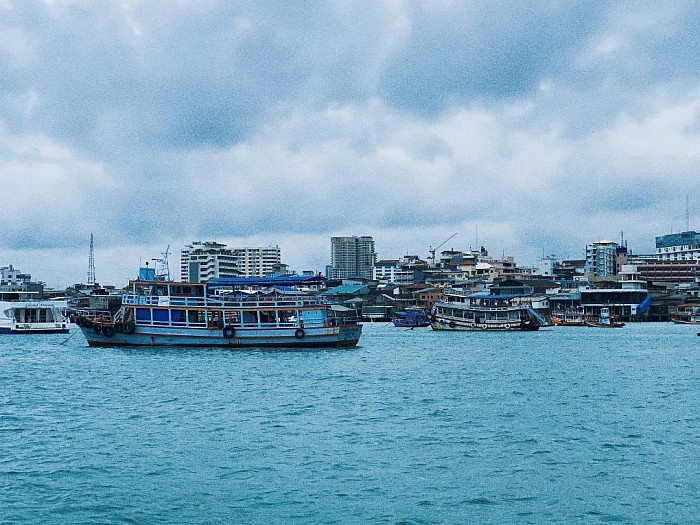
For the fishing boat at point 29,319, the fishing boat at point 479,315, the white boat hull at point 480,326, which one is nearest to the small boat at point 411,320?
the fishing boat at point 479,315

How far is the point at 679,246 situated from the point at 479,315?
109 meters

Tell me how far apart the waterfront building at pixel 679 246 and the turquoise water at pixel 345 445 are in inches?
5770

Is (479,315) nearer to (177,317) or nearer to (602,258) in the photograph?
(177,317)

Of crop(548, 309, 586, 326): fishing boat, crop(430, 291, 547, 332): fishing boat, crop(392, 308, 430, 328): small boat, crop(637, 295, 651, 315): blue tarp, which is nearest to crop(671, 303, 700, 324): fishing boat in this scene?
crop(637, 295, 651, 315): blue tarp

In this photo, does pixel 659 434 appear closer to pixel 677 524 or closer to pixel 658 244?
pixel 677 524

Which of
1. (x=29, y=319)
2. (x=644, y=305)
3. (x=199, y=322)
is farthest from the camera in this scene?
(x=644, y=305)

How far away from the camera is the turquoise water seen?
17.3 meters

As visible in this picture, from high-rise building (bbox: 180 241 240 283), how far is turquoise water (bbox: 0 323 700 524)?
139346mm

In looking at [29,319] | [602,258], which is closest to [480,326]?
[29,319]

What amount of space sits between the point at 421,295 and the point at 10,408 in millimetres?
120860

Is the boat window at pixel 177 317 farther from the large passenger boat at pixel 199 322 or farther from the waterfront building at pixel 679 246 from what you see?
the waterfront building at pixel 679 246

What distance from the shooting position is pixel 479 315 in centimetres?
9188

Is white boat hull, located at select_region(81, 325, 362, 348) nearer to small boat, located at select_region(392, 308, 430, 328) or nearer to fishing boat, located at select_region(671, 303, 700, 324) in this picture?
small boat, located at select_region(392, 308, 430, 328)

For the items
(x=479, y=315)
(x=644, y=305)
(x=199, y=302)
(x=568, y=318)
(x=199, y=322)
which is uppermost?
(x=199, y=302)
